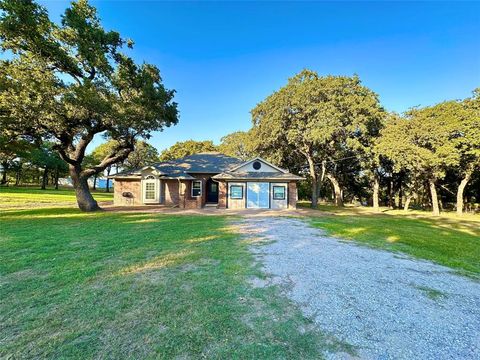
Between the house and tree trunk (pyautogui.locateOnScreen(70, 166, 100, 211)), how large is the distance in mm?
3986

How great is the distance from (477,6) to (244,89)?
1495 centimetres

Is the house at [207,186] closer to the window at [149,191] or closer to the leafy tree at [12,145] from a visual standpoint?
the window at [149,191]

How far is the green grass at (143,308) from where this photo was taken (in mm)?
2354

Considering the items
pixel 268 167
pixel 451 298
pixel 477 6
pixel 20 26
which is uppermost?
pixel 477 6

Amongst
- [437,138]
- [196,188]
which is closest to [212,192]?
[196,188]

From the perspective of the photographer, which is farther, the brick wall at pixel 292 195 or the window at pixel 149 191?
the window at pixel 149 191

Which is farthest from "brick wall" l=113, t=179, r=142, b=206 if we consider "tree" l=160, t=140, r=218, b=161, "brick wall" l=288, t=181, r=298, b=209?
"tree" l=160, t=140, r=218, b=161

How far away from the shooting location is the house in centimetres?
1803

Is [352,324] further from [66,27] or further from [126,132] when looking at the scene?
[66,27]

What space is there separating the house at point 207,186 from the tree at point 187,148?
63.9 feet

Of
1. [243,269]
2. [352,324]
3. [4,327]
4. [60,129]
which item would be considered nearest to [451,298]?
[352,324]

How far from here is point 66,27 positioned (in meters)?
11.4

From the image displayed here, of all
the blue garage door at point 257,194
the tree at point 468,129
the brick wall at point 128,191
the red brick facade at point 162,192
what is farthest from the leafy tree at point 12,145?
the tree at point 468,129

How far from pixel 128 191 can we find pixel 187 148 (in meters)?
21.8
